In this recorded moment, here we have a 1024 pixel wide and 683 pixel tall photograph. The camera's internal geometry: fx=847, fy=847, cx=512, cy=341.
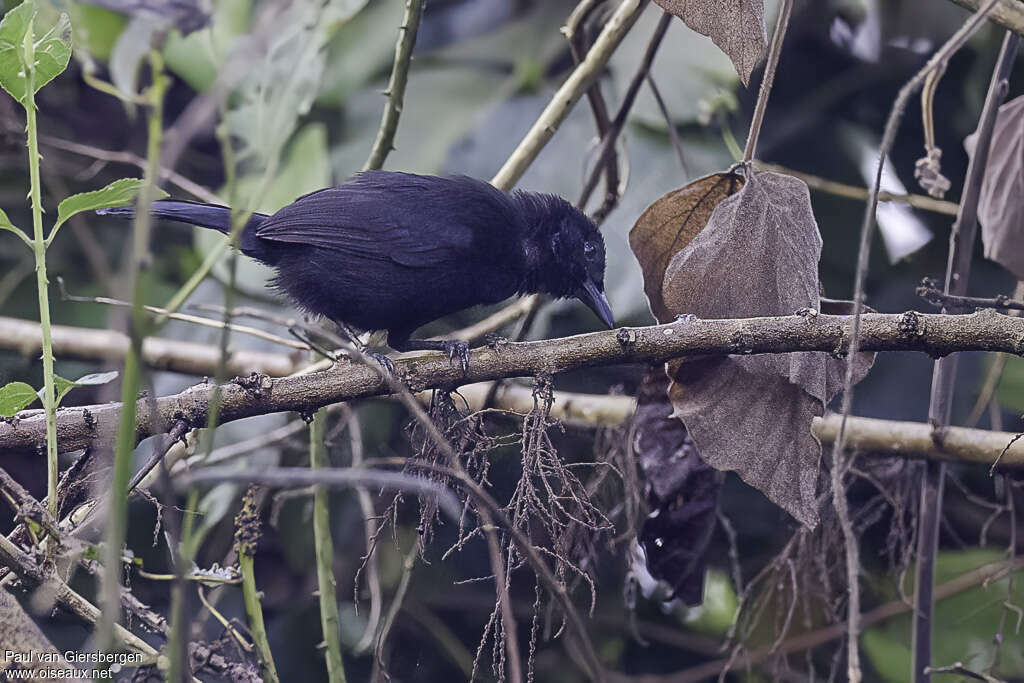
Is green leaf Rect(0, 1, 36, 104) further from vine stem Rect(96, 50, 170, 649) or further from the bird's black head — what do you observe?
the bird's black head

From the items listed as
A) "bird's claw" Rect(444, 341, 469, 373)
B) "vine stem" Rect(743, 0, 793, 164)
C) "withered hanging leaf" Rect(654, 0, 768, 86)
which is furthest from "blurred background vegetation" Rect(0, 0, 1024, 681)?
"withered hanging leaf" Rect(654, 0, 768, 86)

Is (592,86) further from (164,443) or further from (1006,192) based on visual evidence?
(164,443)

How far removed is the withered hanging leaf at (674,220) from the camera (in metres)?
1.83

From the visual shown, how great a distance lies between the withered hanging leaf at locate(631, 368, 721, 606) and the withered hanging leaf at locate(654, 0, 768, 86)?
74 cm

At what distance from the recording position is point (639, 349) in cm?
149

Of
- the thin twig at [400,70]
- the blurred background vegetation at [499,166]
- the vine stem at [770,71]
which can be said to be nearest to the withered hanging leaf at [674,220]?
the vine stem at [770,71]

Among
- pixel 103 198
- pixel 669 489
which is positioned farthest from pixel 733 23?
pixel 103 198

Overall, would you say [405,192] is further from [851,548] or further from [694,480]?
[851,548]

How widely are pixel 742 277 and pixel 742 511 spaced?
41.6 inches

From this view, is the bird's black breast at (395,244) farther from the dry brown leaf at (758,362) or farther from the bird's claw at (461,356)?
the dry brown leaf at (758,362)

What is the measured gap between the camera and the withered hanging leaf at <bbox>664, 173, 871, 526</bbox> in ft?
5.39

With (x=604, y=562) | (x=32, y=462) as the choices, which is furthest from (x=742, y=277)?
(x=32, y=462)

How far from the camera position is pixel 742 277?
1.71 metres

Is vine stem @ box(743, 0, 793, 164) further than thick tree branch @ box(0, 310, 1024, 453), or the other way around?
vine stem @ box(743, 0, 793, 164)
